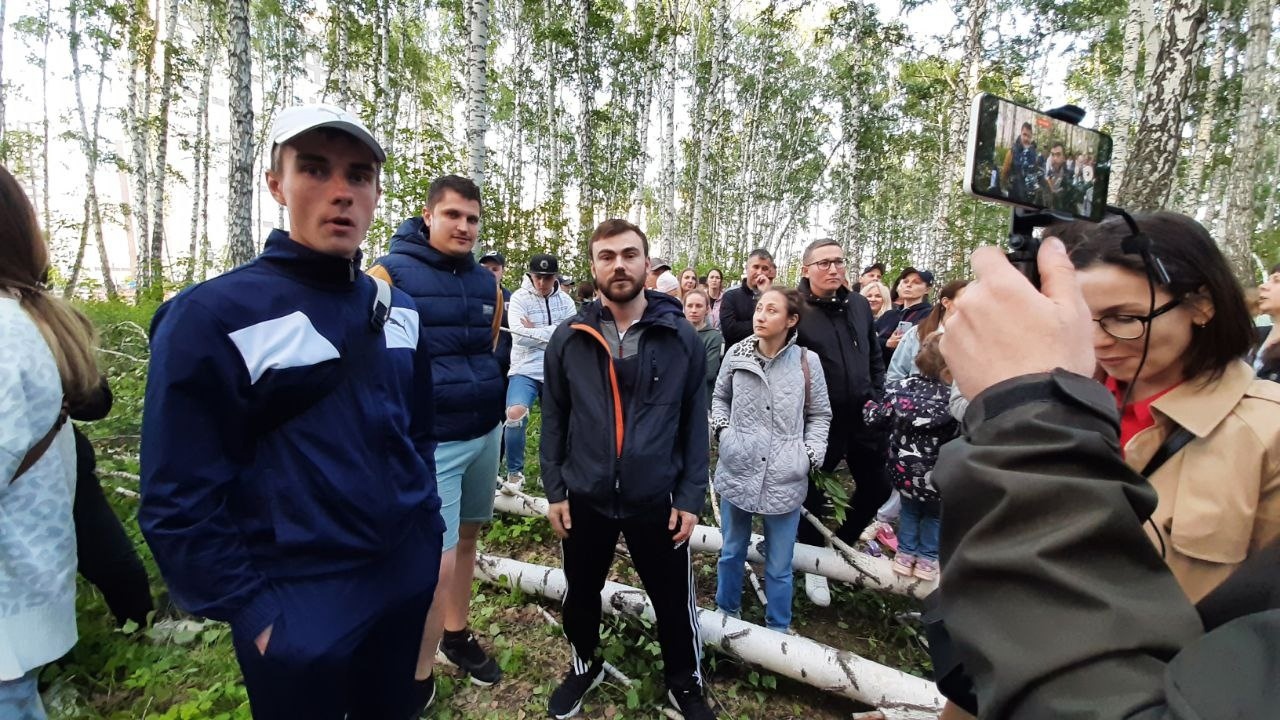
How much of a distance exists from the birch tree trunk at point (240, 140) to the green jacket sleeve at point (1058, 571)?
33.3ft

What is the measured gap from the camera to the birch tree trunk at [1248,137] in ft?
35.6

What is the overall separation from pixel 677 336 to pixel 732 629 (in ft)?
5.45

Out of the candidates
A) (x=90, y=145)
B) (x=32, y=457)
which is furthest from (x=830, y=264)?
(x=90, y=145)

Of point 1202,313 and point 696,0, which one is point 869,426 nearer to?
point 1202,313

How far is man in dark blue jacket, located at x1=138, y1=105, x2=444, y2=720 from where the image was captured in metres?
1.32

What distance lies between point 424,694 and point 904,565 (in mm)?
2925

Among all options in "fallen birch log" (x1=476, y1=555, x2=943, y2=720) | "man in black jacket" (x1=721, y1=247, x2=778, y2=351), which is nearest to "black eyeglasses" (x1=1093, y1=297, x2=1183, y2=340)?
"fallen birch log" (x1=476, y1=555, x2=943, y2=720)

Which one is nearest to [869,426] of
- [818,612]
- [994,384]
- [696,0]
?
[818,612]

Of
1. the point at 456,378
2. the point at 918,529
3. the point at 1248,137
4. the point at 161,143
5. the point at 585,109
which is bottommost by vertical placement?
the point at 918,529

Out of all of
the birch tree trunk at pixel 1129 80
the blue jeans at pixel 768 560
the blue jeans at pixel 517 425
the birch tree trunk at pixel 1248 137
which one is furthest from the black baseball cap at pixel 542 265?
the birch tree trunk at pixel 1248 137

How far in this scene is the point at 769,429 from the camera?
3.22 metres

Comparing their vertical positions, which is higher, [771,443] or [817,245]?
[817,245]

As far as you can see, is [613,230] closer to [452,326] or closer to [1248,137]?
[452,326]

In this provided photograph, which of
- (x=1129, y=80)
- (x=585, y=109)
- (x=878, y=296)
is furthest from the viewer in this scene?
(x=585, y=109)
